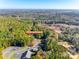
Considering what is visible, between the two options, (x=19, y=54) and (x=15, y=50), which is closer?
(x=19, y=54)

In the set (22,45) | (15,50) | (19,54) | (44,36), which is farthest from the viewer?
(44,36)

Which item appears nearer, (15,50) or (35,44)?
(15,50)

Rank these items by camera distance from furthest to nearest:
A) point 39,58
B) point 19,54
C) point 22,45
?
point 22,45
point 19,54
point 39,58

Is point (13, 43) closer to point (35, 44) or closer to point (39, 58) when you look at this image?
point (35, 44)

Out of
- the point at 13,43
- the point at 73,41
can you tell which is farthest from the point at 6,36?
the point at 73,41

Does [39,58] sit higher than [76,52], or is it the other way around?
[39,58]

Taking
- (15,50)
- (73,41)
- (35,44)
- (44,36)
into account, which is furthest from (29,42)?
(73,41)

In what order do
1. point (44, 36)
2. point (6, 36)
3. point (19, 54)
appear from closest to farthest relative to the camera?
point (19, 54)
point (6, 36)
point (44, 36)

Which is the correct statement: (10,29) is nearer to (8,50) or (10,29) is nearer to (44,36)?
(44,36)

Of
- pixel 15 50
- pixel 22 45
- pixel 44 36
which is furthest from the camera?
pixel 44 36
